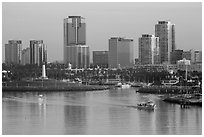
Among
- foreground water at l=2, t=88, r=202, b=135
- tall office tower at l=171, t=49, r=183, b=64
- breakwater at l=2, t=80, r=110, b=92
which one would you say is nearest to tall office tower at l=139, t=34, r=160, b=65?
tall office tower at l=171, t=49, r=183, b=64

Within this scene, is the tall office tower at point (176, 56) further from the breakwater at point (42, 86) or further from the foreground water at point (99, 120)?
the foreground water at point (99, 120)

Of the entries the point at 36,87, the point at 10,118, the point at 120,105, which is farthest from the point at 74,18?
the point at 10,118

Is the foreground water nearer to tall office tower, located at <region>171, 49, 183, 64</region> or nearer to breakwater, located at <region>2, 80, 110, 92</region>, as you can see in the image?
breakwater, located at <region>2, 80, 110, 92</region>

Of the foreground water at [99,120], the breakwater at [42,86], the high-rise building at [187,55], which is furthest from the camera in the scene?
the high-rise building at [187,55]

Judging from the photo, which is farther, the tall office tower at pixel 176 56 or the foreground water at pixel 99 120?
the tall office tower at pixel 176 56

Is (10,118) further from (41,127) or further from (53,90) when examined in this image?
(53,90)

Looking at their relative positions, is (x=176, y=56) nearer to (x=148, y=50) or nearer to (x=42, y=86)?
(x=148, y=50)

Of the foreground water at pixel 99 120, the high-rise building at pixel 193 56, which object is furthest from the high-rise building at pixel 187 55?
the foreground water at pixel 99 120
